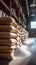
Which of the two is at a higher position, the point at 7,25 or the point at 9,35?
the point at 7,25

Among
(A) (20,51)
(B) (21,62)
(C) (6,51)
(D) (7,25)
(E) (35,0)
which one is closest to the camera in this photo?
(B) (21,62)

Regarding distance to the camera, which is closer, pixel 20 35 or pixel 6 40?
pixel 6 40

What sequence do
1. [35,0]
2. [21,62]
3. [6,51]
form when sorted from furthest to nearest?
[35,0] → [6,51] → [21,62]

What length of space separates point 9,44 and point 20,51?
16.0 inches

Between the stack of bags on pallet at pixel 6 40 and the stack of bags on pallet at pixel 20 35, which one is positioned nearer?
the stack of bags on pallet at pixel 6 40

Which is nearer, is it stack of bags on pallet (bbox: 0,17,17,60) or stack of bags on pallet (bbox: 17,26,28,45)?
stack of bags on pallet (bbox: 0,17,17,60)

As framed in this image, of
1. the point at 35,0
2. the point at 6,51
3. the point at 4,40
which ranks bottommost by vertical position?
the point at 6,51

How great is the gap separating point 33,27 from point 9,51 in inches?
441

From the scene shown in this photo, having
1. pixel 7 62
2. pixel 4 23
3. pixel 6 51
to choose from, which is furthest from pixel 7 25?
pixel 7 62

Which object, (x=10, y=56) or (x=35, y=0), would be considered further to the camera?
(x=35, y=0)

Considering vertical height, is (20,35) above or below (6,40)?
below

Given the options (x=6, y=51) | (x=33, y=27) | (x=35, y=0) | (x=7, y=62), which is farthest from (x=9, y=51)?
(x=33, y=27)

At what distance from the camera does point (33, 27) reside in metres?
13.3

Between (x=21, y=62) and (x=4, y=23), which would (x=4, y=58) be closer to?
(x=21, y=62)
